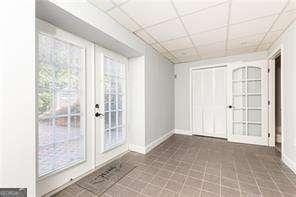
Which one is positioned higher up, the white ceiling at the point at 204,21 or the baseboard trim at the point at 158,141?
the white ceiling at the point at 204,21

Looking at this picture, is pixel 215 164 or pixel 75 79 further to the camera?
pixel 215 164

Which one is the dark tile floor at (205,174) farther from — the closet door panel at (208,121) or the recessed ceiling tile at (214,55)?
the recessed ceiling tile at (214,55)

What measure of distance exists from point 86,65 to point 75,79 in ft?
1.02

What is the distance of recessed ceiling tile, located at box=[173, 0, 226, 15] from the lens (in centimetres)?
194

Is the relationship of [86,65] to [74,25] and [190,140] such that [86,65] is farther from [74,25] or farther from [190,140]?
[190,140]

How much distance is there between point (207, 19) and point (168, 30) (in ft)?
2.22

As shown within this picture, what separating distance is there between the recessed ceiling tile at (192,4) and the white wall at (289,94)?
1567 millimetres

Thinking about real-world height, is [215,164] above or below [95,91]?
below

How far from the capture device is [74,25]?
1985 mm

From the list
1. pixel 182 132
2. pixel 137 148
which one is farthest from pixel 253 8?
pixel 182 132

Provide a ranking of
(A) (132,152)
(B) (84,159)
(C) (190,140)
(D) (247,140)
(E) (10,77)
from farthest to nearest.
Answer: (C) (190,140) < (D) (247,140) < (A) (132,152) < (B) (84,159) < (E) (10,77)

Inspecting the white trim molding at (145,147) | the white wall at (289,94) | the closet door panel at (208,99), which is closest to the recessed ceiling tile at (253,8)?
the white wall at (289,94)

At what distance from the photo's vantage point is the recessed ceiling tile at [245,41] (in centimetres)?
305

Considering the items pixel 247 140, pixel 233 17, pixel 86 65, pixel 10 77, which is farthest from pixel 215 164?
pixel 10 77
